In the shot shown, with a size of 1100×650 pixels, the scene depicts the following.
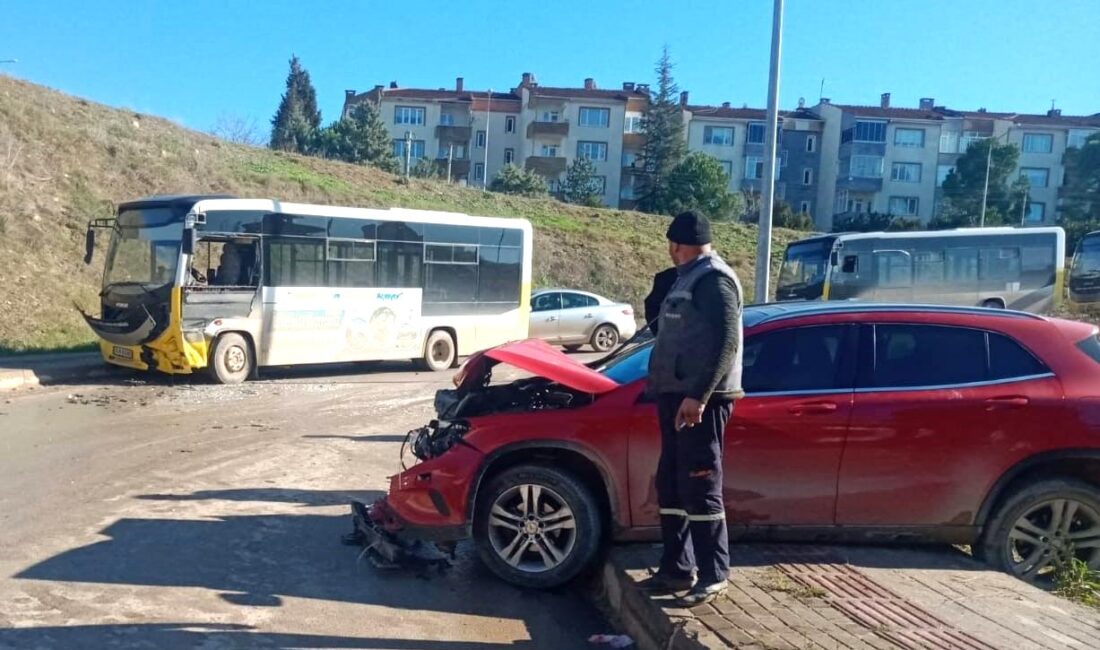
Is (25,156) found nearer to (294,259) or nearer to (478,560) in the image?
(294,259)

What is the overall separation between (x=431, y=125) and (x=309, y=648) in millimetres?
73659

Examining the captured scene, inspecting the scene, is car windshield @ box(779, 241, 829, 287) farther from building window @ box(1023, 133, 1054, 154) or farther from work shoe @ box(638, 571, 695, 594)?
building window @ box(1023, 133, 1054, 154)

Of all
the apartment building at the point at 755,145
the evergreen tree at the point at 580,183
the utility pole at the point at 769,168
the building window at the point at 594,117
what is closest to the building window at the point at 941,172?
the apartment building at the point at 755,145

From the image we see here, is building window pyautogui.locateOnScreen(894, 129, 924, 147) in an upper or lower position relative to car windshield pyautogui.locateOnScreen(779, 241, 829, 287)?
upper

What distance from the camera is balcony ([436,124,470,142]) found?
74438 millimetres

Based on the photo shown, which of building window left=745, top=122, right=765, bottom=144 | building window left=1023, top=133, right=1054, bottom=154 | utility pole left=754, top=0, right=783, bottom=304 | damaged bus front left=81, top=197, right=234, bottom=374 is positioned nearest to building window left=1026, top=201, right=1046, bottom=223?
building window left=1023, top=133, right=1054, bottom=154

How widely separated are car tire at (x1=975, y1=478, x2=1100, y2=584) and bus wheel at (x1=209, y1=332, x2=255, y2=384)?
12.1 meters

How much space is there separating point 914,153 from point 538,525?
2925 inches

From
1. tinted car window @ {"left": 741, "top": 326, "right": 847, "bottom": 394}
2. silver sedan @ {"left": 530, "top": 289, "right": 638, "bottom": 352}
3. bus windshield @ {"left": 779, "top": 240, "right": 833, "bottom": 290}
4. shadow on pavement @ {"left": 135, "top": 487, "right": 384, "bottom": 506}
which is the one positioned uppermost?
bus windshield @ {"left": 779, "top": 240, "right": 833, "bottom": 290}

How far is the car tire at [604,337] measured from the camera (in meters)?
22.1

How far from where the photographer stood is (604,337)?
2223 cm

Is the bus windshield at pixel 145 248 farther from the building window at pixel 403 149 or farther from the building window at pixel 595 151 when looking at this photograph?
the building window at pixel 595 151

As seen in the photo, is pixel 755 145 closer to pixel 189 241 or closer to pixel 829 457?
pixel 189 241

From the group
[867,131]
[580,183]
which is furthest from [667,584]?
[867,131]
